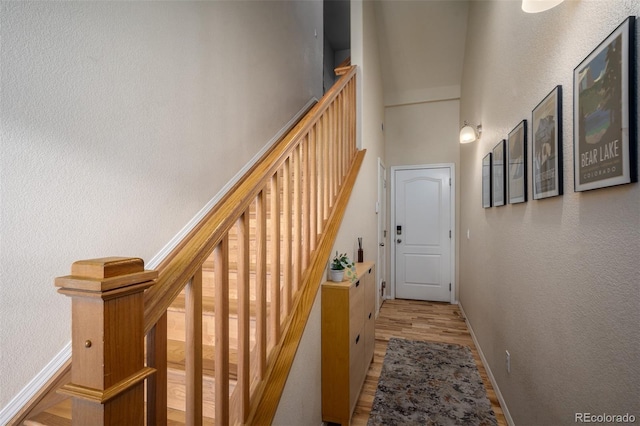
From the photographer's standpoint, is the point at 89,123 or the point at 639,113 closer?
the point at 639,113

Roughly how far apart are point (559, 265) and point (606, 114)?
62 cm

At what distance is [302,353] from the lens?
5.33ft

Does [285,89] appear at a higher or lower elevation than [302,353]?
higher

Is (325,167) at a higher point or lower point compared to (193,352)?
higher

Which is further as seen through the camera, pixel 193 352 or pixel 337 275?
pixel 337 275

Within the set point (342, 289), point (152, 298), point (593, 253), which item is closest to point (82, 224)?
point (152, 298)

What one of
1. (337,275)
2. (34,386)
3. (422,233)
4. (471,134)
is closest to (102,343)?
(34,386)

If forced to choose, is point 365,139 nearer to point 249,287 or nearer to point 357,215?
point 357,215

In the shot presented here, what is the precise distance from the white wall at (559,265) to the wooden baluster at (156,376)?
1190 mm

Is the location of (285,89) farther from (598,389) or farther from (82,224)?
(598,389)

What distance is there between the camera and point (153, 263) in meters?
1.99

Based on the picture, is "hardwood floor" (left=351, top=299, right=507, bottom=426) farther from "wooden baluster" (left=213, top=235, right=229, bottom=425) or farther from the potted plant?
"wooden baluster" (left=213, top=235, right=229, bottom=425)

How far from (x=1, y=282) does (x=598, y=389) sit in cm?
216

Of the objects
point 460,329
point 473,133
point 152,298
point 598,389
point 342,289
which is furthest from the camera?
point 460,329
